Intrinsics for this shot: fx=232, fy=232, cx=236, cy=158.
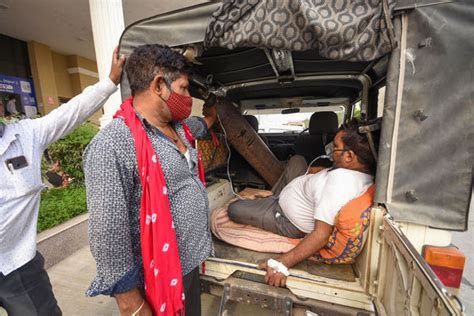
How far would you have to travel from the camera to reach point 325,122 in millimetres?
3676

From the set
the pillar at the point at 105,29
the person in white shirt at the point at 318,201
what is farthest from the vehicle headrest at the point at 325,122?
the pillar at the point at 105,29

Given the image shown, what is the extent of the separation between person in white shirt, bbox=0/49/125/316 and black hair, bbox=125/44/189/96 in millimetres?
423

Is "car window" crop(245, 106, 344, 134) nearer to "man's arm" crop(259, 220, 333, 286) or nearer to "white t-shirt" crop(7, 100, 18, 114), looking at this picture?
"man's arm" crop(259, 220, 333, 286)

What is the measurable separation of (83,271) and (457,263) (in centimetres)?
352

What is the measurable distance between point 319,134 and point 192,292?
3021 mm

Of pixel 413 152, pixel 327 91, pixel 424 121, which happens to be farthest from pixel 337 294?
pixel 327 91

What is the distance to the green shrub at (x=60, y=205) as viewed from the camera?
3.03 metres

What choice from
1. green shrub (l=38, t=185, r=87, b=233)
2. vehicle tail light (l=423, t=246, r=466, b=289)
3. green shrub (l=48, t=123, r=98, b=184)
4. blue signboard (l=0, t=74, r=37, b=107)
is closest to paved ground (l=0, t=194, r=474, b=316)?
green shrub (l=38, t=185, r=87, b=233)

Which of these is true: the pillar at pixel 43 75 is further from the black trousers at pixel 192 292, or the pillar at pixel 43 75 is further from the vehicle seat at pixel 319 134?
the black trousers at pixel 192 292

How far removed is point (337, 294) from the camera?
58.6 inches

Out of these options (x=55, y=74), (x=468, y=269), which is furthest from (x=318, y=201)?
(x=55, y=74)

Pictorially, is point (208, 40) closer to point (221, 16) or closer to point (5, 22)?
point (221, 16)

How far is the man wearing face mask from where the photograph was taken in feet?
3.37

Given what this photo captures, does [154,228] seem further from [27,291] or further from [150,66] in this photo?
[27,291]
